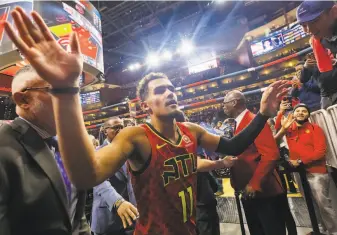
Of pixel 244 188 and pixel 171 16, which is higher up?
pixel 171 16

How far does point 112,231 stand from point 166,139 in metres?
1.52

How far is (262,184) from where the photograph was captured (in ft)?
7.79

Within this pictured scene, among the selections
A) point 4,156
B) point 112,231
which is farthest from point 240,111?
point 4,156

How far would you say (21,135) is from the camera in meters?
1.11

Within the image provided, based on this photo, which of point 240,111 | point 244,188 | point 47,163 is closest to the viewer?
point 47,163

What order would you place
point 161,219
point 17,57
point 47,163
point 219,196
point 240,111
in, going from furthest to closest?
point 219,196 < point 240,111 < point 17,57 < point 161,219 < point 47,163

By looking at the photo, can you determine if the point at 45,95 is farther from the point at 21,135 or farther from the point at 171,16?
the point at 171,16

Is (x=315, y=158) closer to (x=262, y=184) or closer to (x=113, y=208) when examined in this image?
(x=262, y=184)

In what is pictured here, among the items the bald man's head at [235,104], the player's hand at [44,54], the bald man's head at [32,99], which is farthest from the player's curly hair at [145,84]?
the bald man's head at [235,104]

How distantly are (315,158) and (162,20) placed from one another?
14.2m

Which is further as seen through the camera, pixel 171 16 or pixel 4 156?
pixel 171 16

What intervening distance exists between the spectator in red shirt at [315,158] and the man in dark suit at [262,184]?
1.86 feet

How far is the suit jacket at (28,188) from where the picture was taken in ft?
3.07

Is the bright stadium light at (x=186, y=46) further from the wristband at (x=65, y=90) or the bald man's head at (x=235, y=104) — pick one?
the wristband at (x=65, y=90)
